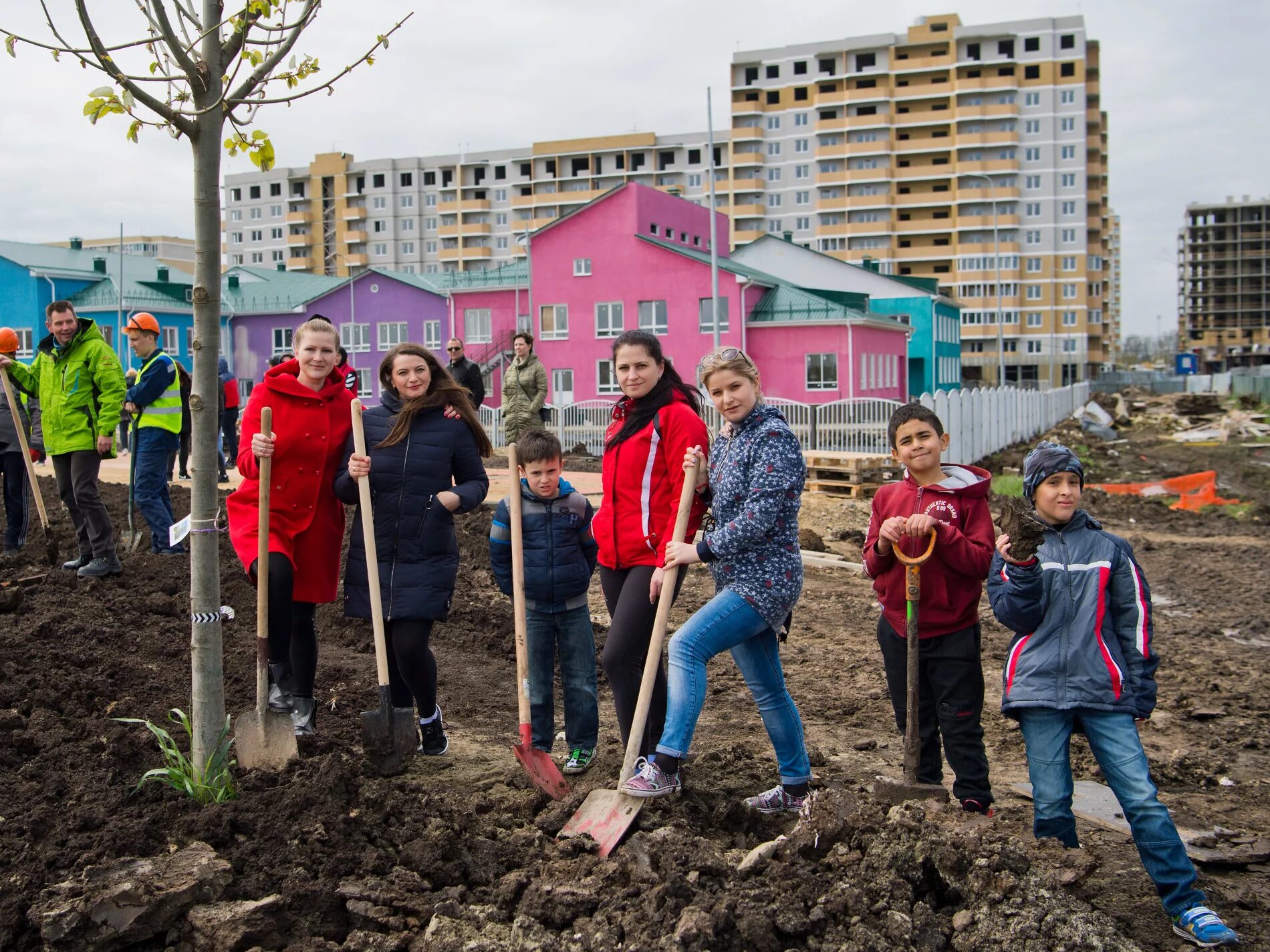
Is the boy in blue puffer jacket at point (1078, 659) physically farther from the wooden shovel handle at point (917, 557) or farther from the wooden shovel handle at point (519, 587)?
the wooden shovel handle at point (519, 587)

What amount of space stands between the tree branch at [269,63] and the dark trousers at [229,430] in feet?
38.6

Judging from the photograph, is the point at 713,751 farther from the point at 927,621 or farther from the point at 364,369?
the point at 364,369

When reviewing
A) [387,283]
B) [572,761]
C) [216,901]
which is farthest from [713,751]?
[387,283]

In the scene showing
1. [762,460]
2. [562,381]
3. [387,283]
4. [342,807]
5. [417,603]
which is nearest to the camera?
[342,807]

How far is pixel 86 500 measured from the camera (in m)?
7.54

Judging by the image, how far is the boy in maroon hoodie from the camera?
402 centimetres

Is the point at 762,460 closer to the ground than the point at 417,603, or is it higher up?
higher up

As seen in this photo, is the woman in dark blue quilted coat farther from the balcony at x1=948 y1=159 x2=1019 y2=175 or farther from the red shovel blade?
the balcony at x1=948 y1=159 x2=1019 y2=175

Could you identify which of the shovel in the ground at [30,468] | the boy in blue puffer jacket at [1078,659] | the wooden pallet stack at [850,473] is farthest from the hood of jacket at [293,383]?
the wooden pallet stack at [850,473]

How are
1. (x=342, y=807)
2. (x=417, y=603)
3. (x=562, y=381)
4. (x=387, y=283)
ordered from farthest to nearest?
(x=387, y=283) < (x=562, y=381) < (x=417, y=603) < (x=342, y=807)

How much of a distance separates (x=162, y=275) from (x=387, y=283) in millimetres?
11122

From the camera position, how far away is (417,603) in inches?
177

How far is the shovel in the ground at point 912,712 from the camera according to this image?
12.7 feet

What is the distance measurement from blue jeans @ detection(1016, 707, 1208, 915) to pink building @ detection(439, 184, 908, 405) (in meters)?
33.6
